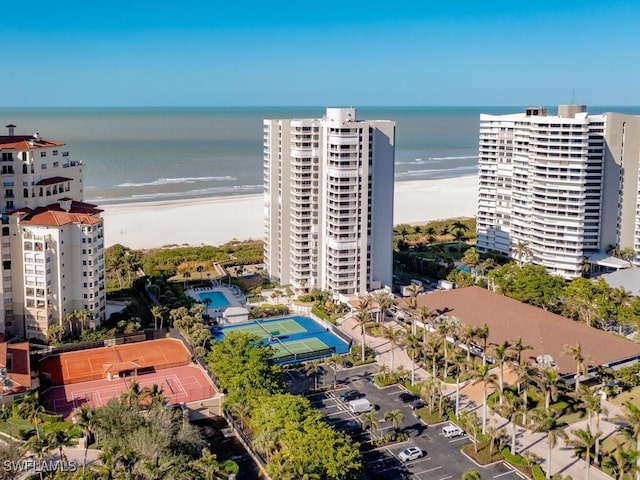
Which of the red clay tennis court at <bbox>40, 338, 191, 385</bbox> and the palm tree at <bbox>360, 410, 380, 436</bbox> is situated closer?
the palm tree at <bbox>360, 410, 380, 436</bbox>

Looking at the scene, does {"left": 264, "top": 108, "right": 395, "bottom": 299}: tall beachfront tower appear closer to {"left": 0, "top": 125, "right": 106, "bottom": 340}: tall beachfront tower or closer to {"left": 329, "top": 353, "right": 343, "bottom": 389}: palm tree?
{"left": 329, "top": 353, "right": 343, "bottom": 389}: palm tree

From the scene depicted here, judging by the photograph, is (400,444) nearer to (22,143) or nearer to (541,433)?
(541,433)

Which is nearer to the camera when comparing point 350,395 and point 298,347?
point 350,395

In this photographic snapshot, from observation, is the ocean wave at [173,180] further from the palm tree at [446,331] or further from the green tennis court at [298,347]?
the palm tree at [446,331]

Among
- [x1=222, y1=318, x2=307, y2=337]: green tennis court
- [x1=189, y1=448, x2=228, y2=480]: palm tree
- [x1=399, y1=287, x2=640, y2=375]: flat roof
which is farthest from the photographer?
[x1=222, y1=318, x2=307, y2=337]: green tennis court

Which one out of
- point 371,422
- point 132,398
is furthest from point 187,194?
point 371,422

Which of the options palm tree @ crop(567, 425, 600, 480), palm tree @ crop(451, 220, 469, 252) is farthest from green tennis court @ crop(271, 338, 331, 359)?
palm tree @ crop(451, 220, 469, 252)
